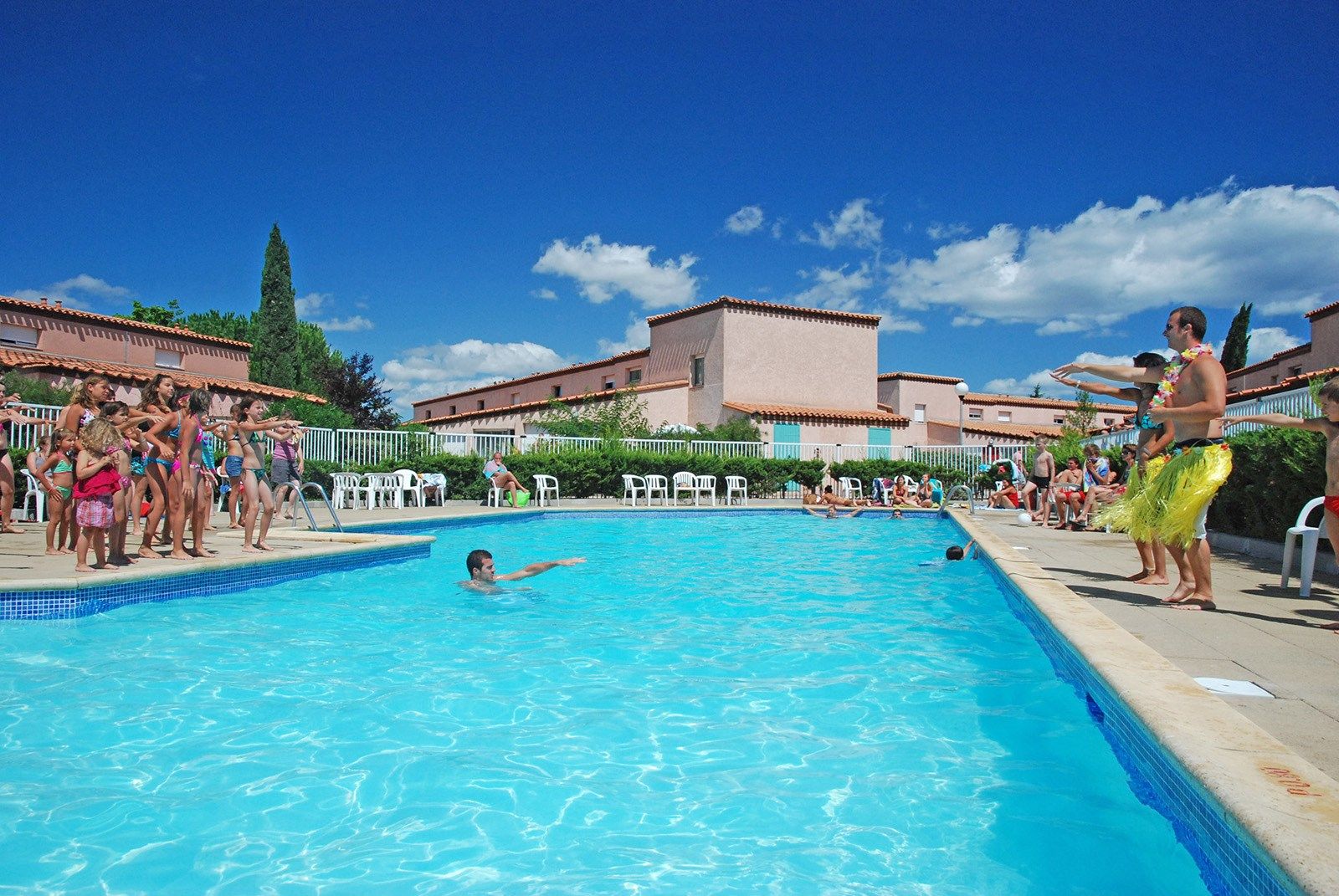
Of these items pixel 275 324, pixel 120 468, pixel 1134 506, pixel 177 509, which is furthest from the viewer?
pixel 275 324

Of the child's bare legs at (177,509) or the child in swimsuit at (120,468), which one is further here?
the child's bare legs at (177,509)

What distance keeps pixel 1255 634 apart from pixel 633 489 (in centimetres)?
1580

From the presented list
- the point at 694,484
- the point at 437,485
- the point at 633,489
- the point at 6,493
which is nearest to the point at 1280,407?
the point at 633,489

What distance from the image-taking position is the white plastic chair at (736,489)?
818 inches

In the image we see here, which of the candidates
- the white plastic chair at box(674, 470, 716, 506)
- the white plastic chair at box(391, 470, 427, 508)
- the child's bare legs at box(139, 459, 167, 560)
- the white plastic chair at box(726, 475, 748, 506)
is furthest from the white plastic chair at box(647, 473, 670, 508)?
the child's bare legs at box(139, 459, 167, 560)

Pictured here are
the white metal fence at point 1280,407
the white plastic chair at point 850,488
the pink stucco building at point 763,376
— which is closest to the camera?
the white metal fence at point 1280,407

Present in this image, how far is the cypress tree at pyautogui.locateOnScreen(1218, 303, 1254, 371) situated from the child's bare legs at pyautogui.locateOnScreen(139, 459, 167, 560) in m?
43.1

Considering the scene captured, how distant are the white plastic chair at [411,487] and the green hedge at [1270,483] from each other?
45.8ft

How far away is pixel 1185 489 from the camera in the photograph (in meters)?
4.98

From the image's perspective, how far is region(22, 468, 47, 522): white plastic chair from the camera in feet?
39.2

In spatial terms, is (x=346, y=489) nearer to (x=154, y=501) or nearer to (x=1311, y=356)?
(x=154, y=501)

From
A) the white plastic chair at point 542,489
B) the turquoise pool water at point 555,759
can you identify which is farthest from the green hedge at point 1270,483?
the white plastic chair at point 542,489

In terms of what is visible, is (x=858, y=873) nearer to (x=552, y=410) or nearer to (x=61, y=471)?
(x=61, y=471)

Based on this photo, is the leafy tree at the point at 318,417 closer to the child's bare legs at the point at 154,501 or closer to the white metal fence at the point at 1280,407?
the child's bare legs at the point at 154,501
